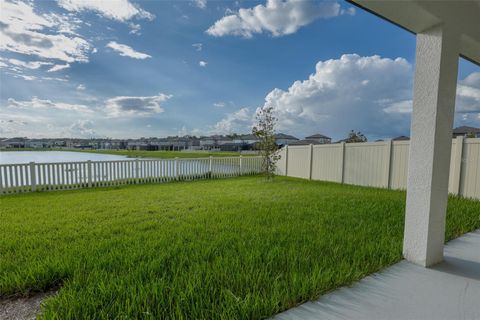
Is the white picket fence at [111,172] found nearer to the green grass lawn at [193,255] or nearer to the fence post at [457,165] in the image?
the green grass lawn at [193,255]

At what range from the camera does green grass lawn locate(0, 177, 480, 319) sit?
1559 mm

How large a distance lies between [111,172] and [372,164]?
9243 mm

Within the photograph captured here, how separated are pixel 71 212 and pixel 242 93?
10.5m

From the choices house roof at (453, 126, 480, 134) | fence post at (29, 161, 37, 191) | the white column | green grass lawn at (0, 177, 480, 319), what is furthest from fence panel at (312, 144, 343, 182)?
house roof at (453, 126, 480, 134)

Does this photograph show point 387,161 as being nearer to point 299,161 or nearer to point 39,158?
point 299,161

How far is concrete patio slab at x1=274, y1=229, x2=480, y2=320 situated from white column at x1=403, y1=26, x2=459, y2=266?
250mm

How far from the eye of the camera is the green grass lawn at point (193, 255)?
1559 mm

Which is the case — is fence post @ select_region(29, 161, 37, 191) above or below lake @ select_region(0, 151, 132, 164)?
below

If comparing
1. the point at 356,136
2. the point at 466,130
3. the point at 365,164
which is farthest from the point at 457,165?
the point at 466,130

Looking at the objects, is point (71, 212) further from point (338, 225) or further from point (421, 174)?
point (421, 174)

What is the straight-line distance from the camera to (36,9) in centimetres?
425

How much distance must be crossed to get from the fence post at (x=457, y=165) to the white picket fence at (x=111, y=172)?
7.65 meters

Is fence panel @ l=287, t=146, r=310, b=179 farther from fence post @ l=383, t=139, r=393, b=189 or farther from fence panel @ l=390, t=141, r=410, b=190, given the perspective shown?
fence panel @ l=390, t=141, r=410, b=190

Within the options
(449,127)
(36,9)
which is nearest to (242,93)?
(36,9)
